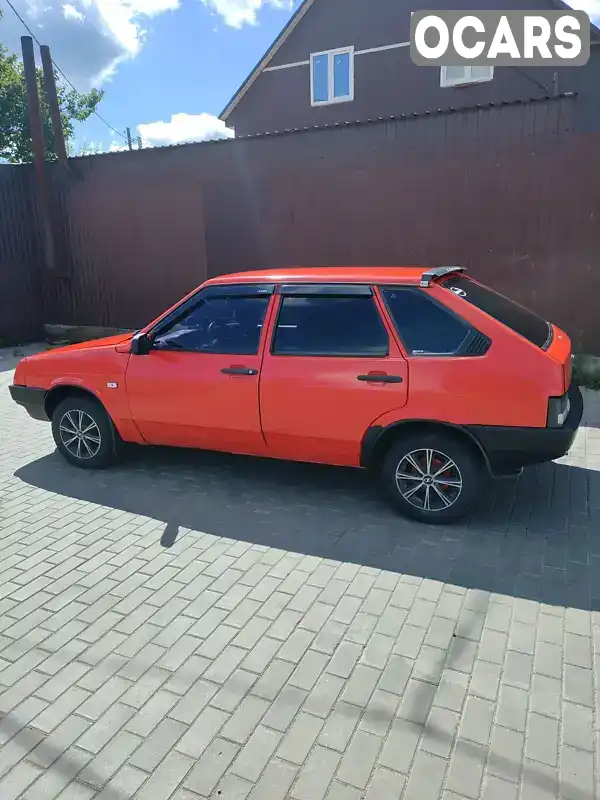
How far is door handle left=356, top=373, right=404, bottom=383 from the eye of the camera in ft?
12.6

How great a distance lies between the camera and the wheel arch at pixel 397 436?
378cm

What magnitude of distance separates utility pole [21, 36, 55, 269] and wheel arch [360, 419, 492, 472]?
30.9 ft

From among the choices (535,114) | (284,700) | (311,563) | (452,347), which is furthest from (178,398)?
(535,114)

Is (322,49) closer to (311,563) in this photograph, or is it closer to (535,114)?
(535,114)

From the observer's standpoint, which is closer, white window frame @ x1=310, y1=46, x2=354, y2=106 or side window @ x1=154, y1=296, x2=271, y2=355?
side window @ x1=154, y1=296, x2=271, y2=355

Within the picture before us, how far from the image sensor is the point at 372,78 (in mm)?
16734

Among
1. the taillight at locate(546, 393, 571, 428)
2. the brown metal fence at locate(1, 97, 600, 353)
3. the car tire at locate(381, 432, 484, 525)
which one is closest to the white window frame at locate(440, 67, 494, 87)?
the brown metal fence at locate(1, 97, 600, 353)

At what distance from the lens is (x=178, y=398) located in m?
4.52

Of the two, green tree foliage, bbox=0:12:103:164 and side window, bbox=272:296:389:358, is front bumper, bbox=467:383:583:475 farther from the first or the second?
green tree foliage, bbox=0:12:103:164

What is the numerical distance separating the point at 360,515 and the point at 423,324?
56.0 inches

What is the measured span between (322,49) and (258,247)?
11513 mm

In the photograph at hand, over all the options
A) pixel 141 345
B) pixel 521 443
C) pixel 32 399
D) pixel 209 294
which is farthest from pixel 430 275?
pixel 32 399

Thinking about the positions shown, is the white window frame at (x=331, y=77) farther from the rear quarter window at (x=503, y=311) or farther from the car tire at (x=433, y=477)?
the car tire at (x=433, y=477)

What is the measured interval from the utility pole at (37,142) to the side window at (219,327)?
7897 mm
